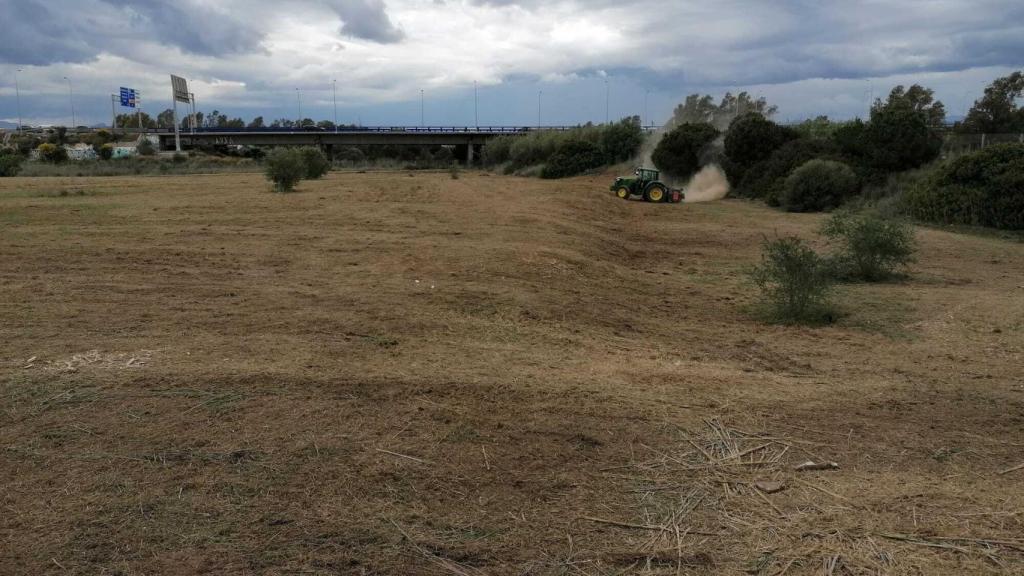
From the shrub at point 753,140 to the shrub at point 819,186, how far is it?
28.6 feet

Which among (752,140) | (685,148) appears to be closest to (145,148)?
(685,148)

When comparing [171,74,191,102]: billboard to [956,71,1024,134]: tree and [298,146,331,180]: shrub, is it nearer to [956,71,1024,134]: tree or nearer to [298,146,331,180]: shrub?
[298,146,331,180]: shrub

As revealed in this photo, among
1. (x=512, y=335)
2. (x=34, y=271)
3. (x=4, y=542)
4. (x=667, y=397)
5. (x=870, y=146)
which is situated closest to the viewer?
(x=4, y=542)

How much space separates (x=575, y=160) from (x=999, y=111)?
100 feet

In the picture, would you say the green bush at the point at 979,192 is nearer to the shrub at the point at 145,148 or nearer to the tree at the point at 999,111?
the tree at the point at 999,111

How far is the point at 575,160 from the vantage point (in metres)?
67.3

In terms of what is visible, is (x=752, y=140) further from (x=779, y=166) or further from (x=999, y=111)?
(x=999, y=111)

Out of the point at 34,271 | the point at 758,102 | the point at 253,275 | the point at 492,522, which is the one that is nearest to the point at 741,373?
the point at 492,522

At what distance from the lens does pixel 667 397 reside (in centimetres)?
752

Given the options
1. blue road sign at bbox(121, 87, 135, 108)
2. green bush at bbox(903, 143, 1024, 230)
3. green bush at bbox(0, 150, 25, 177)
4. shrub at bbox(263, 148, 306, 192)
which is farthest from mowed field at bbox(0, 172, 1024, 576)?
blue road sign at bbox(121, 87, 135, 108)

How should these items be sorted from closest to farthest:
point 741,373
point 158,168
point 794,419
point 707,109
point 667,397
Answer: point 794,419
point 667,397
point 741,373
point 707,109
point 158,168

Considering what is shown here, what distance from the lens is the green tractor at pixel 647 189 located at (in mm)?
36750

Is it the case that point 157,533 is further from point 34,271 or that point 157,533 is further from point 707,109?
point 707,109

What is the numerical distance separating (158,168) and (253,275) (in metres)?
69.7
